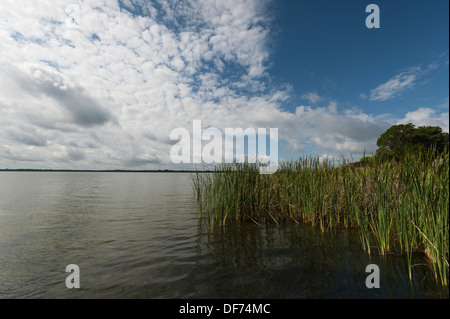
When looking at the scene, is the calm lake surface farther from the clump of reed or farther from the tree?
the tree

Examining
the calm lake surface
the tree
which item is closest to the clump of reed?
the calm lake surface

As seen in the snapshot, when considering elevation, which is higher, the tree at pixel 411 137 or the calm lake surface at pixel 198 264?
the tree at pixel 411 137

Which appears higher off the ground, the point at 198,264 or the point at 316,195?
the point at 316,195

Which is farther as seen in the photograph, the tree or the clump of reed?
the tree

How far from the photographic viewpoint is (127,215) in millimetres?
11086

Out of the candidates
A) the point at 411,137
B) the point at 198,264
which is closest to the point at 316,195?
the point at 198,264

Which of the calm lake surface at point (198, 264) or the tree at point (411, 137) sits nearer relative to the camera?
the calm lake surface at point (198, 264)

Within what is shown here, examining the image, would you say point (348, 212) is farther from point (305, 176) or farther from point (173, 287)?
point (173, 287)

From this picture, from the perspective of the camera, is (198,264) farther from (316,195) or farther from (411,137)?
(411,137)

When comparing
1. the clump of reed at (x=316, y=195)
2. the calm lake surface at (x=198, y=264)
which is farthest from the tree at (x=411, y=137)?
the calm lake surface at (x=198, y=264)

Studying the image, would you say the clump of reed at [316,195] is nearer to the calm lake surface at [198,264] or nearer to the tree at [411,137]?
the calm lake surface at [198,264]

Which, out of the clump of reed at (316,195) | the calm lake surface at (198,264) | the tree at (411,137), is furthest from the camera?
the tree at (411,137)

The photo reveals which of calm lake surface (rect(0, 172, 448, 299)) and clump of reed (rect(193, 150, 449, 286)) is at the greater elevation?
clump of reed (rect(193, 150, 449, 286))

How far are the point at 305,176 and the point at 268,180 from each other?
179 centimetres
